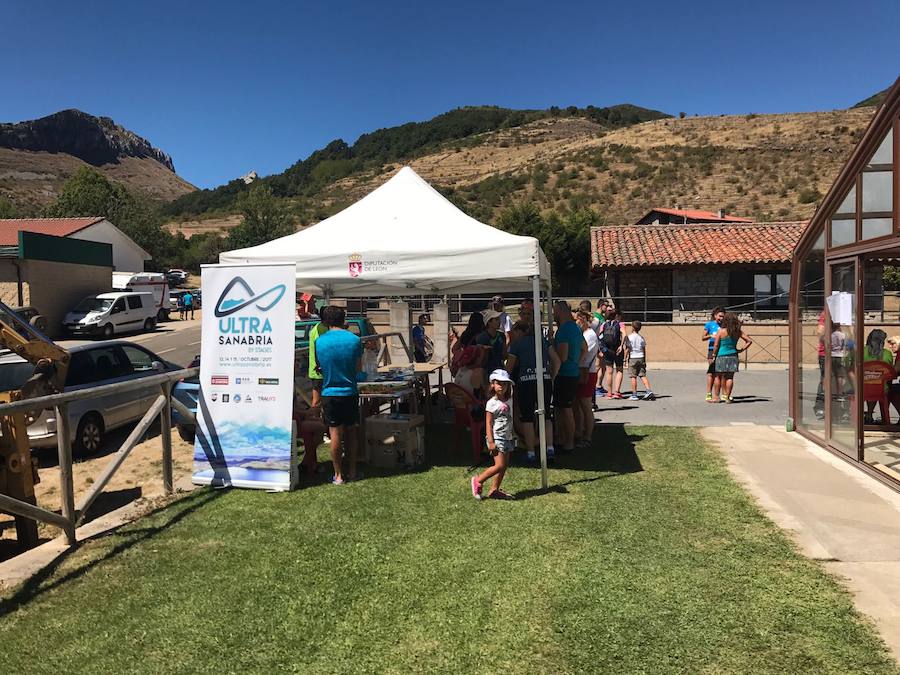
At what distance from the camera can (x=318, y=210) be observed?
74.9m

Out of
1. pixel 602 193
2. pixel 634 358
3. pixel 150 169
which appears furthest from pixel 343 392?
pixel 150 169

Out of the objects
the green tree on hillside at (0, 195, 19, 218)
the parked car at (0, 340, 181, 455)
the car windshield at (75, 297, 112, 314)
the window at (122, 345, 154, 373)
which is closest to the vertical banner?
the parked car at (0, 340, 181, 455)

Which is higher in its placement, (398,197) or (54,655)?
(398,197)

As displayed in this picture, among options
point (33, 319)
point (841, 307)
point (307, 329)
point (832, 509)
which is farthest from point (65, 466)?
point (841, 307)

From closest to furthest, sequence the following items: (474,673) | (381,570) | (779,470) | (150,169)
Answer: (474,673), (381,570), (779,470), (150,169)

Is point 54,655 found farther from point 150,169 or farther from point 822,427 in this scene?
point 150,169

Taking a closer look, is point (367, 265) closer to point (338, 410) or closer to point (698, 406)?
point (338, 410)

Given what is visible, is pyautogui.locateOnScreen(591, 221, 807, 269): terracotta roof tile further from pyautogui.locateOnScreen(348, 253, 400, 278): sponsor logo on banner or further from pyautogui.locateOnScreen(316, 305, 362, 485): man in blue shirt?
pyautogui.locateOnScreen(316, 305, 362, 485): man in blue shirt

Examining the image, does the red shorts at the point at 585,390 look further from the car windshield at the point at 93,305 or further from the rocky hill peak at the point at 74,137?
the rocky hill peak at the point at 74,137

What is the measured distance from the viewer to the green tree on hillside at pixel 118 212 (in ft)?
178

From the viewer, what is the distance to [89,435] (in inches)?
337

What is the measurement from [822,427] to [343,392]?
6146mm

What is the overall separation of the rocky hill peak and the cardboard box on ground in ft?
564

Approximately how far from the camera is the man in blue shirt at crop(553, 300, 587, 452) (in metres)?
7.00
